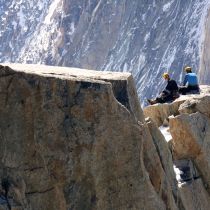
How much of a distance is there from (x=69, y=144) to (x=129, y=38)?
149 metres

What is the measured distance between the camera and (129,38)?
160 meters

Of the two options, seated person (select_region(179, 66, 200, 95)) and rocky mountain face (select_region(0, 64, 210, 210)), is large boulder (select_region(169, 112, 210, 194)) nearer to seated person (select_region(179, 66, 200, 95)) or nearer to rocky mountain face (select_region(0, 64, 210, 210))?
seated person (select_region(179, 66, 200, 95))

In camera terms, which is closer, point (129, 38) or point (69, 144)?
point (69, 144)

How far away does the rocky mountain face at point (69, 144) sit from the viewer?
12.1m

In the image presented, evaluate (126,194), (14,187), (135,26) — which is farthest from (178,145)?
(135,26)

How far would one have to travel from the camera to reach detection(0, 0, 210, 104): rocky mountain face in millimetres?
139625

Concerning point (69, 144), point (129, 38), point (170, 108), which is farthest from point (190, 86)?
point (129, 38)

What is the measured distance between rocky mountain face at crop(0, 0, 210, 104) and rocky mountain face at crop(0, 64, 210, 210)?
4127 inches

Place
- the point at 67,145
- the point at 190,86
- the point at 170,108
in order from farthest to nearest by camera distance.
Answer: the point at 190,86 < the point at 170,108 < the point at 67,145

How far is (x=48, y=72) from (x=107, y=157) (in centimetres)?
159

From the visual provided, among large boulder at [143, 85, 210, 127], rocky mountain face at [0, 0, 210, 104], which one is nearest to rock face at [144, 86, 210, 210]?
large boulder at [143, 85, 210, 127]

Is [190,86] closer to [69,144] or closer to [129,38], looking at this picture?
[69,144]

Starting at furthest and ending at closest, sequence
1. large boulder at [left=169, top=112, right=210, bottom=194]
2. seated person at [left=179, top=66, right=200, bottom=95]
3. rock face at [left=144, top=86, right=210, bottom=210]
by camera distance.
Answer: seated person at [left=179, top=66, right=200, bottom=95], large boulder at [left=169, top=112, right=210, bottom=194], rock face at [left=144, top=86, right=210, bottom=210]

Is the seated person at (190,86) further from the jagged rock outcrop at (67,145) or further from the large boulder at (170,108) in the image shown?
the jagged rock outcrop at (67,145)
